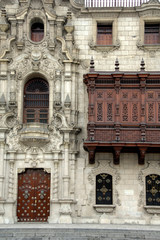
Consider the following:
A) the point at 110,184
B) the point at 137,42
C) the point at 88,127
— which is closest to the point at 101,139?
the point at 88,127

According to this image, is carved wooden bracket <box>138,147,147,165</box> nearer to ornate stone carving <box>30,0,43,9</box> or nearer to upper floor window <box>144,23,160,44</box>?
upper floor window <box>144,23,160,44</box>

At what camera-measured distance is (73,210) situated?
785 inches

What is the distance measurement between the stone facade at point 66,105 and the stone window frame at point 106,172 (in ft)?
0.17

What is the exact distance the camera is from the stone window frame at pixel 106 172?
782 inches

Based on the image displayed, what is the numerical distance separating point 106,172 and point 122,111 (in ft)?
11.1

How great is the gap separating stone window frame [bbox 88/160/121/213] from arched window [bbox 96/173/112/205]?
8.1 inches

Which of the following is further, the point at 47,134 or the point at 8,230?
the point at 47,134

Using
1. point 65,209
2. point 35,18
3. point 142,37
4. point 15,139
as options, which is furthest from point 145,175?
point 35,18

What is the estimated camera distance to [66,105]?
20.8 meters

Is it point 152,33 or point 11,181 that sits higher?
point 152,33

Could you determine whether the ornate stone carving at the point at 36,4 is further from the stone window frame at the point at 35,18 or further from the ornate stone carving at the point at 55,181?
the ornate stone carving at the point at 55,181

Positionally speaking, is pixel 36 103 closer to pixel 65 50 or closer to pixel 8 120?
pixel 8 120

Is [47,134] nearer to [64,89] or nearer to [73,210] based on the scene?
[64,89]

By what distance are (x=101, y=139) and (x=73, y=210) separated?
4040mm
